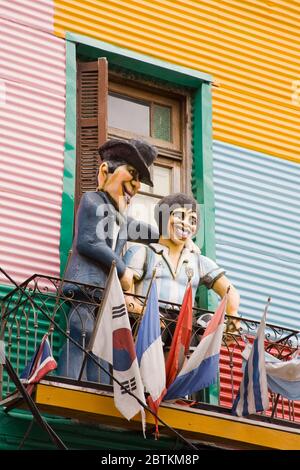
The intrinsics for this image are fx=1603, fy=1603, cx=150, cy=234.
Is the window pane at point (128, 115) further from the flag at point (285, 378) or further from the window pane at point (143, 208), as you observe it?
the flag at point (285, 378)

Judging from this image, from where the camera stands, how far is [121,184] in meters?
15.2

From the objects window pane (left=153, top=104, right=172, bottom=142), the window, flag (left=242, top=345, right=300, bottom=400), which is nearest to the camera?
flag (left=242, top=345, right=300, bottom=400)

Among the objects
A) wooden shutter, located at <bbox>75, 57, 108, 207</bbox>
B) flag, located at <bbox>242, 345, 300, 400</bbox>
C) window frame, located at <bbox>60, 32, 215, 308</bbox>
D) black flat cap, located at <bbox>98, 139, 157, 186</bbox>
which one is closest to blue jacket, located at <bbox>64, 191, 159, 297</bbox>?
black flat cap, located at <bbox>98, 139, 157, 186</bbox>

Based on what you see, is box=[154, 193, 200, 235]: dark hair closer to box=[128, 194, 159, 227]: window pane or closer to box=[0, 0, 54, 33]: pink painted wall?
box=[128, 194, 159, 227]: window pane

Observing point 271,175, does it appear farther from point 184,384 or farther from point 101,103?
point 184,384

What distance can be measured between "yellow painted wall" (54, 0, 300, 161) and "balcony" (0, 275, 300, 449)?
2.70 meters

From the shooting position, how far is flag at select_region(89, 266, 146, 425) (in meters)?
13.8

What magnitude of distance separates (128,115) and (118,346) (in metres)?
3.60

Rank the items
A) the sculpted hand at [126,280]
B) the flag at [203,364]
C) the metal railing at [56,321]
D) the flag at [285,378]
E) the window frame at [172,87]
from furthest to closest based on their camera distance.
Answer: the window frame at [172,87]
the sculpted hand at [126,280]
the flag at [285,378]
the metal railing at [56,321]
the flag at [203,364]

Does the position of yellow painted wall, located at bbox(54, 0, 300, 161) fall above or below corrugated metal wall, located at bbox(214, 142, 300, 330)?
above

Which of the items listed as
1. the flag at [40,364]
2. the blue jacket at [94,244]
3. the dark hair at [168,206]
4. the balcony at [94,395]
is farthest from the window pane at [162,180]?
the flag at [40,364]

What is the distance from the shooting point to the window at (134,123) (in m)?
15.8

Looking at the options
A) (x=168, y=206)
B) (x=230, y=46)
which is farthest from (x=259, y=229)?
(x=230, y=46)

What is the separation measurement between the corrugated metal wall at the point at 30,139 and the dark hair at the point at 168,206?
0.98 metres
